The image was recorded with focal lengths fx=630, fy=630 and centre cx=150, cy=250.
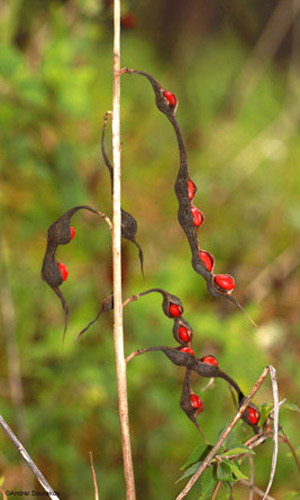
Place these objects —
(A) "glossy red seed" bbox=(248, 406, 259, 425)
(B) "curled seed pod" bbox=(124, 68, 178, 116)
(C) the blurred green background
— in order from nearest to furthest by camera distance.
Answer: (B) "curled seed pod" bbox=(124, 68, 178, 116) < (A) "glossy red seed" bbox=(248, 406, 259, 425) < (C) the blurred green background

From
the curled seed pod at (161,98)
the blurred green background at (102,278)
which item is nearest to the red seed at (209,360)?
the curled seed pod at (161,98)

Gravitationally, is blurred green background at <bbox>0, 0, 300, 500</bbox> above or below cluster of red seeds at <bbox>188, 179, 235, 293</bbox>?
below

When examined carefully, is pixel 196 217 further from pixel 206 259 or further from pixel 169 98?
pixel 169 98

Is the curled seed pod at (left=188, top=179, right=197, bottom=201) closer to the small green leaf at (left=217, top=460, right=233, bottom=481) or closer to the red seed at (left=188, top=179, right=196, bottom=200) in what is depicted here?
the red seed at (left=188, top=179, right=196, bottom=200)

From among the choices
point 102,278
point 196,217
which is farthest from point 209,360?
point 102,278

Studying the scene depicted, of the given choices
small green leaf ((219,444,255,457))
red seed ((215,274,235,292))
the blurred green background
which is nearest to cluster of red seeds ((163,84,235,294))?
red seed ((215,274,235,292))

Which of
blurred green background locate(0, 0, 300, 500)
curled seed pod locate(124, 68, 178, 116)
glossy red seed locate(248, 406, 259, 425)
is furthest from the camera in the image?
blurred green background locate(0, 0, 300, 500)

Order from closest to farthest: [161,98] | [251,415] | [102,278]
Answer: [161,98] < [251,415] < [102,278]
